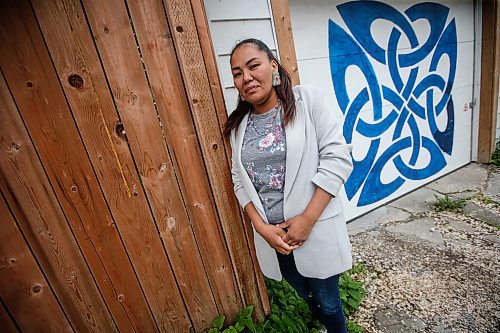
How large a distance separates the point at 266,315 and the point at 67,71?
2.07m

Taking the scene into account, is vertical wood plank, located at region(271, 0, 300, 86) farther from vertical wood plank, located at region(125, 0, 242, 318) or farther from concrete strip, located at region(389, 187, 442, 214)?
concrete strip, located at region(389, 187, 442, 214)

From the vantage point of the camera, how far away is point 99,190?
1.34 m

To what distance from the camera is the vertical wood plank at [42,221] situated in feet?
3.78

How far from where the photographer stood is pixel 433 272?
7.14 feet

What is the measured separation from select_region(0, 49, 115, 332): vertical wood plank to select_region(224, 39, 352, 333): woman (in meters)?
1.01

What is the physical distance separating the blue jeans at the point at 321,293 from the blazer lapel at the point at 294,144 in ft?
1.94

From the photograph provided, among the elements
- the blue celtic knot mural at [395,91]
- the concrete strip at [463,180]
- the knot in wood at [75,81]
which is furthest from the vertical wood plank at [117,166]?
the concrete strip at [463,180]

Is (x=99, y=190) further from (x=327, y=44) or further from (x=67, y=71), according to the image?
(x=327, y=44)

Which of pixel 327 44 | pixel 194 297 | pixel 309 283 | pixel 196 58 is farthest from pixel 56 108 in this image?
pixel 327 44

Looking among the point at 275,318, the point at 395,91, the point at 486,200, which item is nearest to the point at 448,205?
the point at 486,200

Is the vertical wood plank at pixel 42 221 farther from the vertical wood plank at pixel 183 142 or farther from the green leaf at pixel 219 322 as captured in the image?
the green leaf at pixel 219 322

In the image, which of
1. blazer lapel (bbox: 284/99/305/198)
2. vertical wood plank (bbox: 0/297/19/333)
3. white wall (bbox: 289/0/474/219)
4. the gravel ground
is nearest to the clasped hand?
blazer lapel (bbox: 284/99/305/198)

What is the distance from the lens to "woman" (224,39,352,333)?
1210 millimetres

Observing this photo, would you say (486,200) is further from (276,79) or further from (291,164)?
(276,79)
